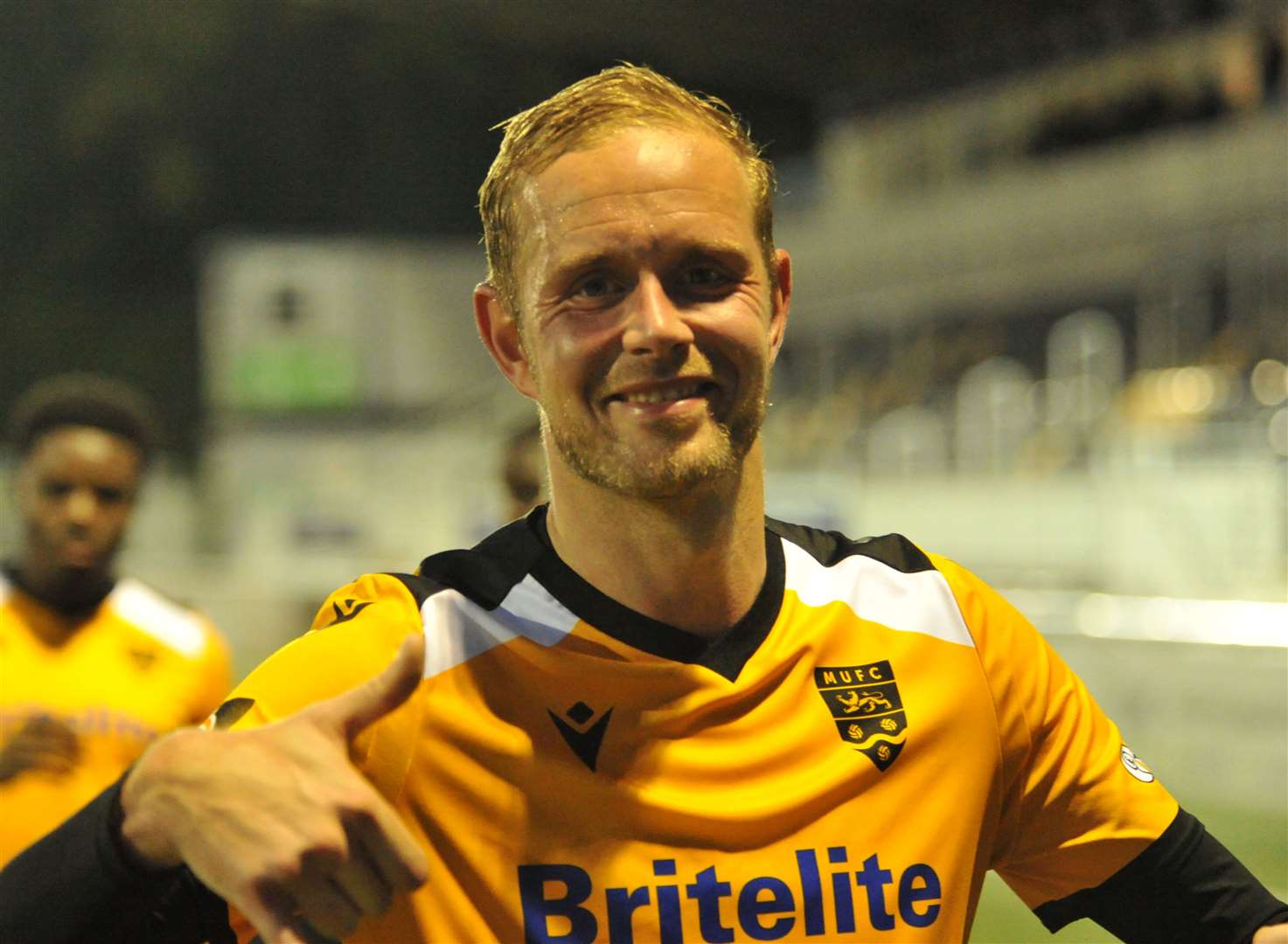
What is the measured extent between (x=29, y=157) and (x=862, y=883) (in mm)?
30793

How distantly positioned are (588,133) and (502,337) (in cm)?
32

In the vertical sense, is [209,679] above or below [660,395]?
below

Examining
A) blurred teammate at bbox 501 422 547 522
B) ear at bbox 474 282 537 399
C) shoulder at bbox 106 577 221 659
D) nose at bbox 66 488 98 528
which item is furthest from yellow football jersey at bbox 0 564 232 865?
ear at bbox 474 282 537 399

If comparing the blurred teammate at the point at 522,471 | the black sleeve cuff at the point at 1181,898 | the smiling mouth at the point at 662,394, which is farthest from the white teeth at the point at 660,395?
the blurred teammate at the point at 522,471

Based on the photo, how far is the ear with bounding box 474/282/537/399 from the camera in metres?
1.96

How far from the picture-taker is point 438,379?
23.9 metres

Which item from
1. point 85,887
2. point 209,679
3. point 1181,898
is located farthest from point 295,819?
point 209,679

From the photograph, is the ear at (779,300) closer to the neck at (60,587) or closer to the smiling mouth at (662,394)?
the smiling mouth at (662,394)

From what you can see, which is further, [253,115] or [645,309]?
[253,115]

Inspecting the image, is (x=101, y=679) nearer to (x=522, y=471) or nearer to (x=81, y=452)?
(x=81, y=452)

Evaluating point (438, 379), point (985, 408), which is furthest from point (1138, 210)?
point (438, 379)

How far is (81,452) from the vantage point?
3.89 meters

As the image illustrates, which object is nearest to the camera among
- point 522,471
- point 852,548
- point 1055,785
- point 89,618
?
point 1055,785

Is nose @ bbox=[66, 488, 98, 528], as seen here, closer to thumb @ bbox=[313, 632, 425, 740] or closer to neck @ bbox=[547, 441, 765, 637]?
neck @ bbox=[547, 441, 765, 637]
